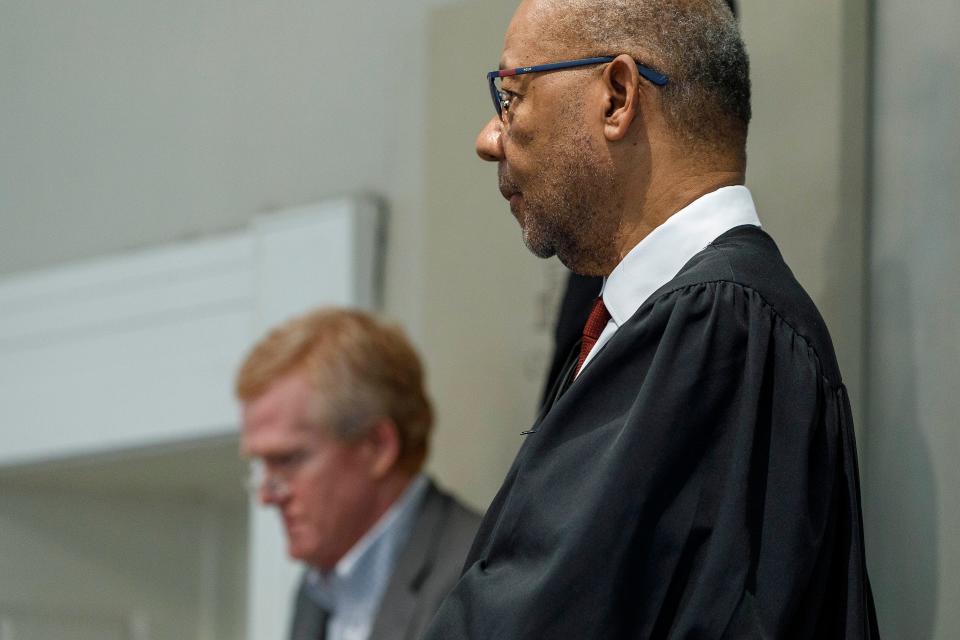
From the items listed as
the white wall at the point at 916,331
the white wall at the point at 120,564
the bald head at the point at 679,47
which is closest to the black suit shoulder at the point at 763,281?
the bald head at the point at 679,47

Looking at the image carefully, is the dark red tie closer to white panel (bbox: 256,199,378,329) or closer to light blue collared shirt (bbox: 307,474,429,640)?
light blue collared shirt (bbox: 307,474,429,640)

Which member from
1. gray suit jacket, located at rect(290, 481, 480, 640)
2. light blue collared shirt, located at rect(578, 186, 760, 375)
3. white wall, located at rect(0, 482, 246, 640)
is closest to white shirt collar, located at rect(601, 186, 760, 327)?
light blue collared shirt, located at rect(578, 186, 760, 375)

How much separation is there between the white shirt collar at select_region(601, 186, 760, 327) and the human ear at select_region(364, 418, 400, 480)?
1.28 metres

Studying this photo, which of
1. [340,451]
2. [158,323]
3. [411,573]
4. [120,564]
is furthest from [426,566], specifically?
[120,564]

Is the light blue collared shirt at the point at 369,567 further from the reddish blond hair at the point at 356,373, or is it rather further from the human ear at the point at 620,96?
the human ear at the point at 620,96

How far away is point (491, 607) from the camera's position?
3.85ft

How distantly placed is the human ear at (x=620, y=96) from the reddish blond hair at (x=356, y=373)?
1.31m

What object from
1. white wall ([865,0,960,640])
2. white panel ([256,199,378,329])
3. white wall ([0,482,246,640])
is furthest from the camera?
white wall ([0,482,246,640])

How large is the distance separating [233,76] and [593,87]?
78.1 inches

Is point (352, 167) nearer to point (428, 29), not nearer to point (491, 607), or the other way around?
point (428, 29)

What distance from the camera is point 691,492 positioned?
1.18 meters

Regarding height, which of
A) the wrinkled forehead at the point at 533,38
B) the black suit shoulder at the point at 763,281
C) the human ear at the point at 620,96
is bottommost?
the black suit shoulder at the point at 763,281

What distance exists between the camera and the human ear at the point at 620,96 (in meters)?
1.31

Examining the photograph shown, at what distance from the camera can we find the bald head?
1327 millimetres
